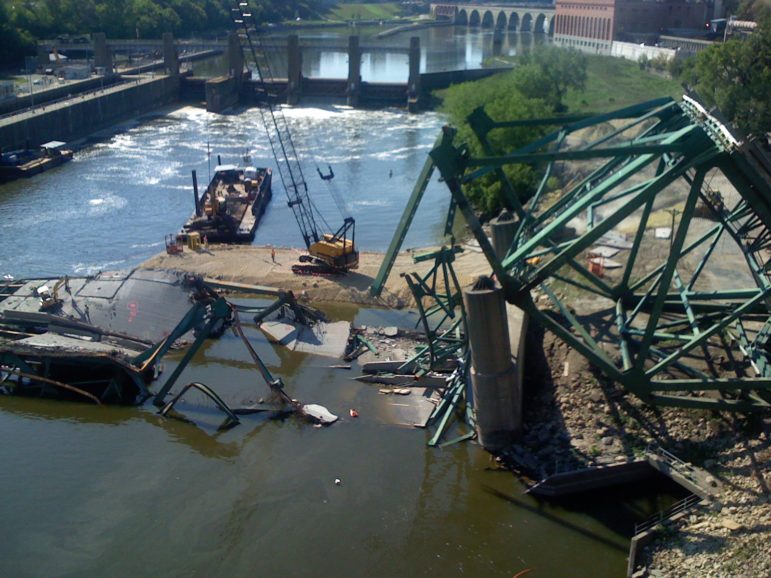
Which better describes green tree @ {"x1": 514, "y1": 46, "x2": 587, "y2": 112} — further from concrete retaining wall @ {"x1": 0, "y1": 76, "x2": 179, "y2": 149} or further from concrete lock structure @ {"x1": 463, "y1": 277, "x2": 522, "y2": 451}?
concrete lock structure @ {"x1": 463, "y1": 277, "x2": 522, "y2": 451}

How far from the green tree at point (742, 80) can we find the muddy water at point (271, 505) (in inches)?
1475

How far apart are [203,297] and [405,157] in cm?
4876

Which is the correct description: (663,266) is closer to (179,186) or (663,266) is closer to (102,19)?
(179,186)

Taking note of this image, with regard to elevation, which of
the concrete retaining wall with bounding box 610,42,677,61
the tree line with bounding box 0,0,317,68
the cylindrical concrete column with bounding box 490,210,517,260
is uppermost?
the tree line with bounding box 0,0,317,68

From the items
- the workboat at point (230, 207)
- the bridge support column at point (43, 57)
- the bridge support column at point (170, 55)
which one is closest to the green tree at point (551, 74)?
the workboat at point (230, 207)

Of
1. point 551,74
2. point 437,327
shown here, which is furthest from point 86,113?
point 437,327

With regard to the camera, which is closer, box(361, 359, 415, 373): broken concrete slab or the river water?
the river water

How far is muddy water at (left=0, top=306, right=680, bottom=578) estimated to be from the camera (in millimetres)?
22375

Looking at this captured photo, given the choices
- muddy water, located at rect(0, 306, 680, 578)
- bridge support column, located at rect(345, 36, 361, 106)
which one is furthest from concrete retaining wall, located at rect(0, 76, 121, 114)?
muddy water, located at rect(0, 306, 680, 578)

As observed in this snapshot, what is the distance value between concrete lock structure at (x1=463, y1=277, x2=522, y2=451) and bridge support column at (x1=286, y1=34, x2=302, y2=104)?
271 ft

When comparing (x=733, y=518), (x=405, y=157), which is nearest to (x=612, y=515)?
(x=733, y=518)

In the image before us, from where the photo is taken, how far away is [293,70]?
104m

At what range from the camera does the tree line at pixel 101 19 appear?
114 meters

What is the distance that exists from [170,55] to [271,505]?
93.0m
